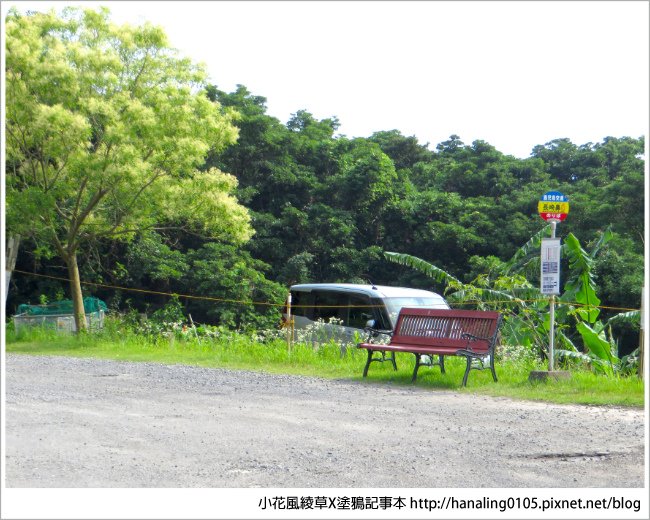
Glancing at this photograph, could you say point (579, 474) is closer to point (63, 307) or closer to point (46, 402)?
point (46, 402)

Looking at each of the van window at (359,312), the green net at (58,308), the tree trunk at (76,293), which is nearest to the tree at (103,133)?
the tree trunk at (76,293)

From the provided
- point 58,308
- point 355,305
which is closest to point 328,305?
point 355,305

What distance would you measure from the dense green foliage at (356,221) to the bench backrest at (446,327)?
17074mm

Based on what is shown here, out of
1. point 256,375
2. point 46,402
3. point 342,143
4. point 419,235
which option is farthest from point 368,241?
point 46,402

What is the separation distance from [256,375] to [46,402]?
3638mm

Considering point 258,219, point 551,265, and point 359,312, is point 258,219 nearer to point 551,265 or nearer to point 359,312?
point 359,312

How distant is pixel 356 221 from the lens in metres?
38.3

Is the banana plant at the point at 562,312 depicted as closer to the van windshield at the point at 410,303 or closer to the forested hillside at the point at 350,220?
the van windshield at the point at 410,303

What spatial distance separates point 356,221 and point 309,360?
25178 millimetres

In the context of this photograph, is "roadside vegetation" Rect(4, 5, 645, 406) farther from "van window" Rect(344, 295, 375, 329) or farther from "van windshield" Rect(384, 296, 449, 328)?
"van window" Rect(344, 295, 375, 329)

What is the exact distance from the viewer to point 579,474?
587 cm

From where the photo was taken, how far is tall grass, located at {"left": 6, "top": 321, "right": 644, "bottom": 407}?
385 inches

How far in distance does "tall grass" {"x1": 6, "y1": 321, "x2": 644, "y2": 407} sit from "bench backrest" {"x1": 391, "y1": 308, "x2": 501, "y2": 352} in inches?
15.6

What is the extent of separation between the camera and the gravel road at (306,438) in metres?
5.73
